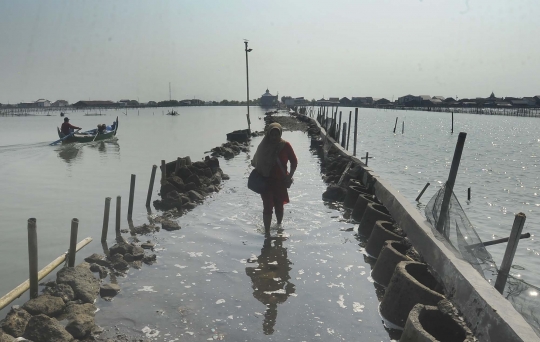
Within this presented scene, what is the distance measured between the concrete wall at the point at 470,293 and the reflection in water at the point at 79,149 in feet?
66.2

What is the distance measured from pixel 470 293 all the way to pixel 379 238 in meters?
2.59

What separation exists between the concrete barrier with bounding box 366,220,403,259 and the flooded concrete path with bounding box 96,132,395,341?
0.20 meters

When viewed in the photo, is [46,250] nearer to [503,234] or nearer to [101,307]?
[101,307]

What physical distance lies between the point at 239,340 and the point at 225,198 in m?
7.09

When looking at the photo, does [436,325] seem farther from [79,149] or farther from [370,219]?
[79,149]

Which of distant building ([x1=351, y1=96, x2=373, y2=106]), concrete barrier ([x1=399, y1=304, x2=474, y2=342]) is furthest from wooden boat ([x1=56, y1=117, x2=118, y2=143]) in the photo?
distant building ([x1=351, y1=96, x2=373, y2=106])

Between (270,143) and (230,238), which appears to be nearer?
(270,143)

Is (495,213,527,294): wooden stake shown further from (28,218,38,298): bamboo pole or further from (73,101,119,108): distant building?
(73,101,119,108): distant building

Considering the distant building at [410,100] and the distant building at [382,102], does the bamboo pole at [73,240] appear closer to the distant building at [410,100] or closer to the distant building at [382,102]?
the distant building at [410,100]

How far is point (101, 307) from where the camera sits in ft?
15.6

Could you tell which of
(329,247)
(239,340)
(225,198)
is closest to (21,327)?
(239,340)

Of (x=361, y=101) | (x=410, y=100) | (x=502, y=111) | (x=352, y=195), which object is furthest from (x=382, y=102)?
(x=352, y=195)

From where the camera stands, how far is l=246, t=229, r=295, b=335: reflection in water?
15.1 feet

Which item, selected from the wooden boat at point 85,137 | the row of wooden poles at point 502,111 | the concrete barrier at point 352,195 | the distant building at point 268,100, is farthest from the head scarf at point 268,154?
the distant building at point 268,100
